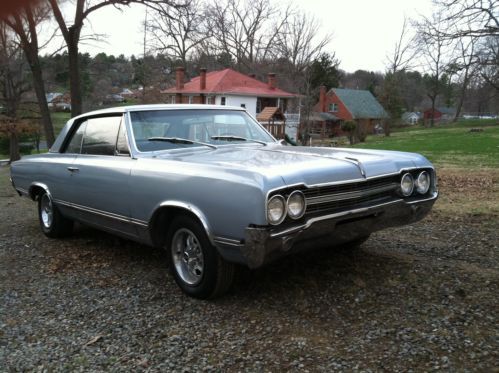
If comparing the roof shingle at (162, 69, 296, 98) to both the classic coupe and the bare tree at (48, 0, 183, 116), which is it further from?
the classic coupe

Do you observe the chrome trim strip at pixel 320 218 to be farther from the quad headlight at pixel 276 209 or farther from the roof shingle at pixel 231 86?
the roof shingle at pixel 231 86

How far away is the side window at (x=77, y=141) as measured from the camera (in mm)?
5660

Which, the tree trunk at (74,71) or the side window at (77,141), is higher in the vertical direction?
the tree trunk at (74,71)

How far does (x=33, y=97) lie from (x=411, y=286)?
37.0 meters

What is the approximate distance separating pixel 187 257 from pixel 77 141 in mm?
2517

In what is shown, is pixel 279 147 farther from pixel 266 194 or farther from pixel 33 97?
pixel 33 97

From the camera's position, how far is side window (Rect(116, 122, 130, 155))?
4.69m

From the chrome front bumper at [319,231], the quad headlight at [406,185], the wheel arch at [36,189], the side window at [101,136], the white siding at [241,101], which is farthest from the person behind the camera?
the white siding at [241,101]

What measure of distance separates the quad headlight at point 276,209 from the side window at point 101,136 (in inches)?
89.9

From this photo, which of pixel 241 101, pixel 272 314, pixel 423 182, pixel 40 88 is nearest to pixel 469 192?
pixel 423 182

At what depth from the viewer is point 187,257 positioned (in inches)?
159

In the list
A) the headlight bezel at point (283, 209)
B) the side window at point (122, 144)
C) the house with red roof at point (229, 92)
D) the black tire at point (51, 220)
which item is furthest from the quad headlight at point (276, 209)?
the house with red roof at point (229, 92)

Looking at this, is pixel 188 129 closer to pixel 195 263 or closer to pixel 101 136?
pixel 101 136

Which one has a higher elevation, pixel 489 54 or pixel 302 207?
pixel 489 54
